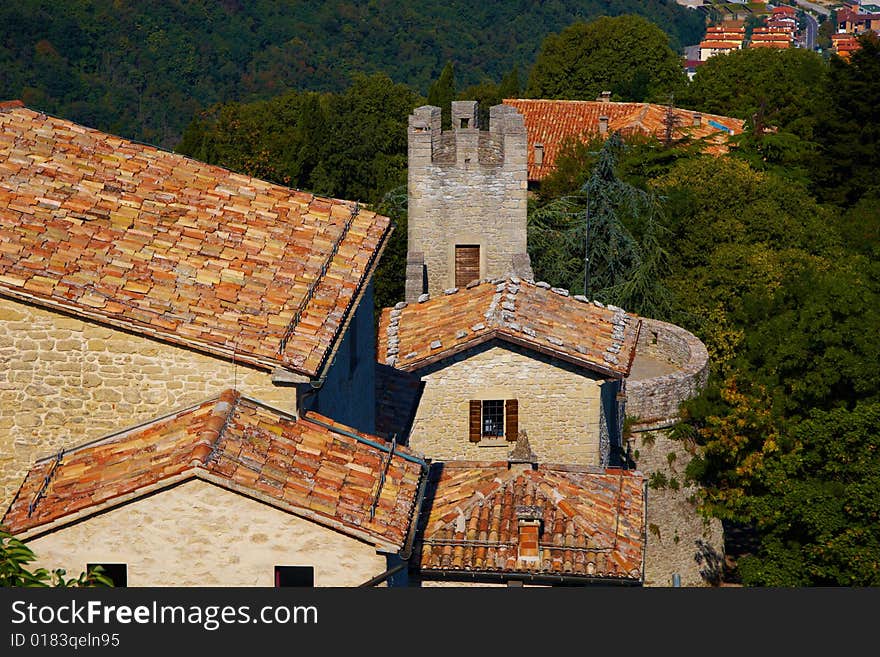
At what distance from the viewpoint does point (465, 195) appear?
4109 centimetres

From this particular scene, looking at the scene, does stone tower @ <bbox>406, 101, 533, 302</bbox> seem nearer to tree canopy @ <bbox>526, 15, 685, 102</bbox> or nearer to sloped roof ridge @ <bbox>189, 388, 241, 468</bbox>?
sloped roof ridge @ <bbox>189, 388, 241, 468</bbox>

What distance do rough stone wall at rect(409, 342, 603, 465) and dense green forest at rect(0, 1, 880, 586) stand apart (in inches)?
140

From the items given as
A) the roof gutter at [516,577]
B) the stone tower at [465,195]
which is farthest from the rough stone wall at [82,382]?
the stone tower at [465,195]

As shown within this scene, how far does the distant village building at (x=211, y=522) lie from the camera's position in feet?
55.4

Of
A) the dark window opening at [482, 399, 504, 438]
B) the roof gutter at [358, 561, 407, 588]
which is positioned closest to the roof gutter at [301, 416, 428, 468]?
the roof gutter at [358, 561, 407, 588]

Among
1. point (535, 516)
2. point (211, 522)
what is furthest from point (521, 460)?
point (211, 522)

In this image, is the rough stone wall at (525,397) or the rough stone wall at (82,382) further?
the rough stone wall at (525,397)

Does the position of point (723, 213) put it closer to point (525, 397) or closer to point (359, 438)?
point (525, 397)

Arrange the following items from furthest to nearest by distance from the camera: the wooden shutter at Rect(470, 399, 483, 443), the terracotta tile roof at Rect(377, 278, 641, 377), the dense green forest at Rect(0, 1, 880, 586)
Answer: the dense green forest at Rect(0, 1, 880, 586) → the wooden shutter at Rect(470, 399, 483, 443) → the terracotta tile roof at Rect(377, 278, 641, 377)

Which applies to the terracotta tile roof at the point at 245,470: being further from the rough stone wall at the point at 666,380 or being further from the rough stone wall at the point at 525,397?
the rough stone wall at the point at 666,380

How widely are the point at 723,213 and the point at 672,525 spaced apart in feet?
63.0

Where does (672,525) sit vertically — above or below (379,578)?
below

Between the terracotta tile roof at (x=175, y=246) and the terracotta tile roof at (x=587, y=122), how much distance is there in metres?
46.0

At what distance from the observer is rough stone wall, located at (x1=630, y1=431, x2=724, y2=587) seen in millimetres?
32125
